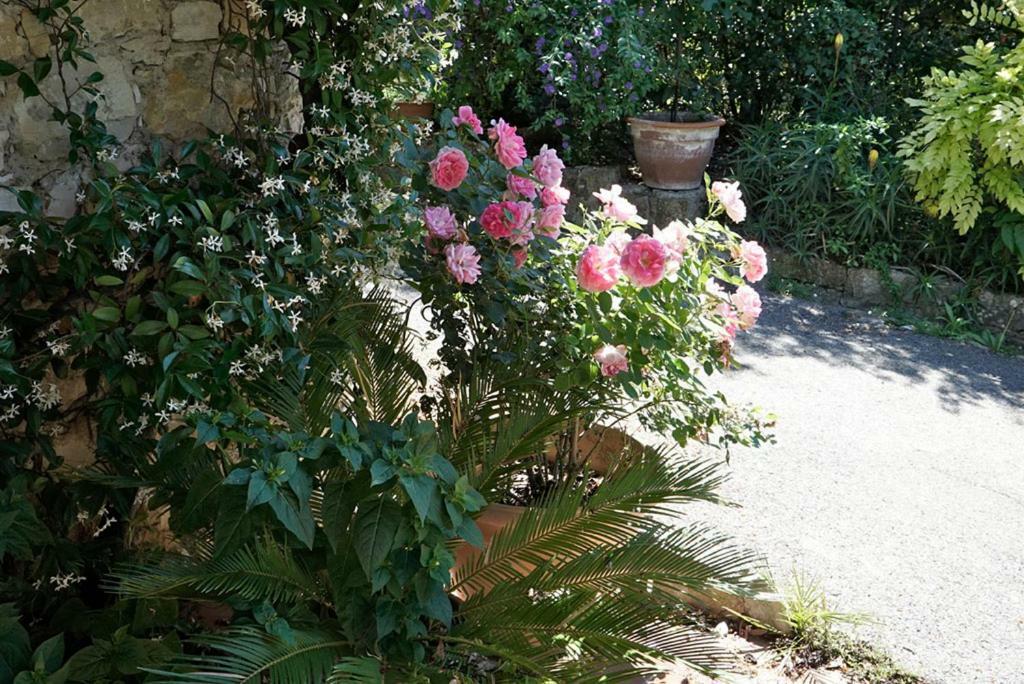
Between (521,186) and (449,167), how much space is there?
9.2 inches

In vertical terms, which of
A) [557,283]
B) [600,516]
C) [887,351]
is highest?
[557,283]

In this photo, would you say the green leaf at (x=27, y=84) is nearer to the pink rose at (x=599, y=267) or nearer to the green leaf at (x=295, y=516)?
the green leaf at (x=295, y=516)

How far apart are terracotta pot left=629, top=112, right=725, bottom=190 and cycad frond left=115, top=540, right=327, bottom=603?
4750mm

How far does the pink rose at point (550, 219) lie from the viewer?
2.67 meters

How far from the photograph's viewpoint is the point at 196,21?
2.50 meters

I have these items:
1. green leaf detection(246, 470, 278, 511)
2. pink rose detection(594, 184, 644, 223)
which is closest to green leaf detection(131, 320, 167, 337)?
green leaf detection(246, 470, 278, 511)

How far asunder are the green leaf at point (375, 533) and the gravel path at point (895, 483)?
1.60 meters

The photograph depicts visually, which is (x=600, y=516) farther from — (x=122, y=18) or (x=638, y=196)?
(x=638, y=196)

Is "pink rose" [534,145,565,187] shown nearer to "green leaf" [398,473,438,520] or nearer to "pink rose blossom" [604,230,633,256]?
"pink rose blossom" [604,230,633,256]

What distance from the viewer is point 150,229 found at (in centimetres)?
216

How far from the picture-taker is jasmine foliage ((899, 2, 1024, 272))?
206 inches

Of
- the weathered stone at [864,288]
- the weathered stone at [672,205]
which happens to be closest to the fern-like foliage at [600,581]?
the weathered stone at [864,288]

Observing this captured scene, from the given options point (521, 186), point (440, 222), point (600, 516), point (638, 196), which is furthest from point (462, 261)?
point (638, 196)

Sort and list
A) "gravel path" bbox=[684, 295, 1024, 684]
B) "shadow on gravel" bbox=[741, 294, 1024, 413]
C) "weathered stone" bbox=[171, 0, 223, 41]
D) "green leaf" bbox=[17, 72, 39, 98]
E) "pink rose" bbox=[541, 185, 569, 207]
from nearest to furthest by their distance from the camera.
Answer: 1. "green leaf" bbox=[17, 72, 39, 98]
2. "weathered stone" bbox=[171, 0, 223, 41]
3. "pink rose" bbox=[541, 185, 569, 207]
4. "gravel path" bbox=[684, 295, 1024, 684]
5. "shadow on gravel" bbox=[741, 294, 1024, 413]
